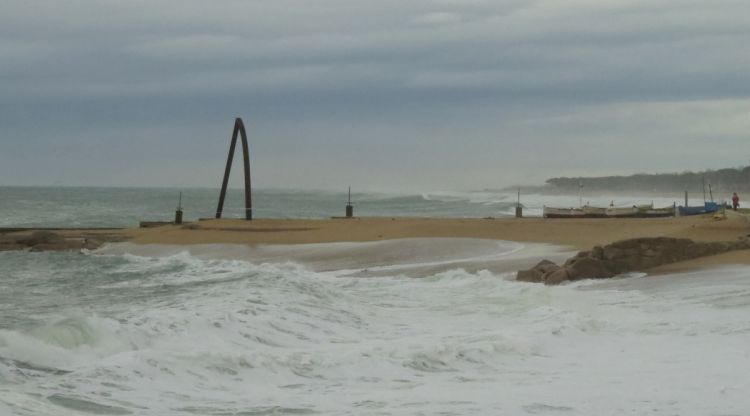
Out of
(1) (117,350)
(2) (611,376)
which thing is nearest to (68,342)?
(1) (117,350)

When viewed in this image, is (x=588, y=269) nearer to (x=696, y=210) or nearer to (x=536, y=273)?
(x=536, y=273)

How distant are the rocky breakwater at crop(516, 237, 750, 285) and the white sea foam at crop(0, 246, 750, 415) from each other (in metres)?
0.84

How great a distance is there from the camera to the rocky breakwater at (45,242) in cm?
3175

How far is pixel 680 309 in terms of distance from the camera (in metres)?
14.9

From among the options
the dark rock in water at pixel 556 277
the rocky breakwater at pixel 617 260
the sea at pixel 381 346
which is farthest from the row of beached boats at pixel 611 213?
the dark rock in water at pixel 556 277

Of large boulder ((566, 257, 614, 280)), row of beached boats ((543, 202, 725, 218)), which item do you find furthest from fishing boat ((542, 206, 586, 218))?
large boulder ((566, 257, 614, 280))

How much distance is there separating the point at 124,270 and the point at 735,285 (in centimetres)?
1390

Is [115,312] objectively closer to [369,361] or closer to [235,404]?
[369,361]

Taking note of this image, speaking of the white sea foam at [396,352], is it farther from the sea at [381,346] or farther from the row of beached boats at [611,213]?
the row of beached boats at [611,213]

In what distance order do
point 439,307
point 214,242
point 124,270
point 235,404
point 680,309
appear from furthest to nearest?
point 214,242
point 124,270
point 439,307
point 680,309
point 235,404

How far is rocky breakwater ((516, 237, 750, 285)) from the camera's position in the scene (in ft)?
62.2

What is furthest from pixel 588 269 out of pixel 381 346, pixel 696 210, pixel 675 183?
pixel 675 183

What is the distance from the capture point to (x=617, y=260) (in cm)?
1941

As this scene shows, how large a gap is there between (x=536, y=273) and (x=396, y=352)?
8.20 metres
